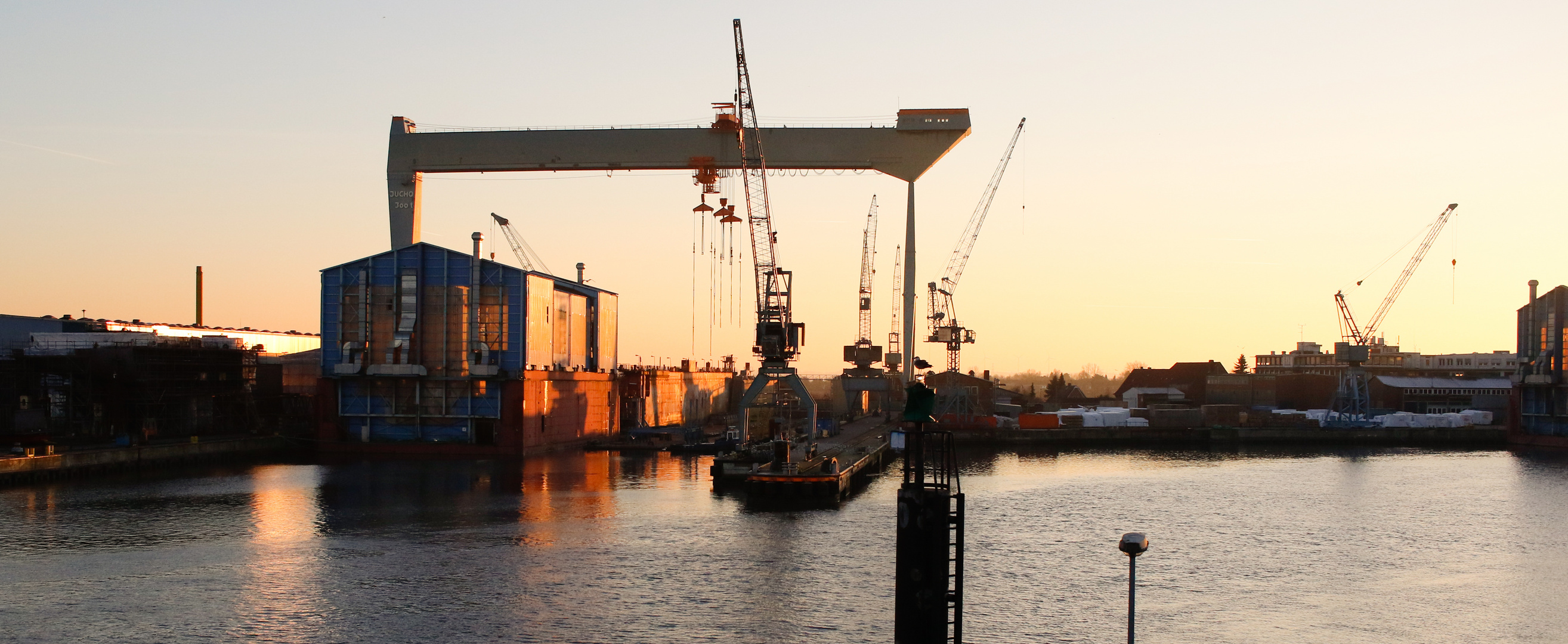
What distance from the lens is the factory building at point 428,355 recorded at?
6012cm

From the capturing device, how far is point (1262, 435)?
9294cm

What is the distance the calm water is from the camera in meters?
24.5

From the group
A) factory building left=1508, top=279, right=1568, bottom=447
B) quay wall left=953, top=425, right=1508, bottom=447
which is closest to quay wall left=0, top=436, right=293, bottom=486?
quay wall left=953, top=425, right=1508, bottom=447

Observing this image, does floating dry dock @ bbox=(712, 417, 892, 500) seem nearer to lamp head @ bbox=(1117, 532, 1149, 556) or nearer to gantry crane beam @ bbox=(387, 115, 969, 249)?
gantry crane beam @ bbox=(387, 115, 969, 249)

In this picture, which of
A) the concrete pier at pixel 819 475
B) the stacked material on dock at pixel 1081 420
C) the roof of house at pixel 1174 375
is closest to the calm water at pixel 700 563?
the concrete pier at pixel 819 475

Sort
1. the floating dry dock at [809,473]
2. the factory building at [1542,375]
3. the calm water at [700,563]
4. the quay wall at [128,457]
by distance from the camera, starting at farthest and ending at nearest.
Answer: the factory building at [1542,375] → the quay wall at [128,457] → the floating dry dock at [809,473] → the calm water at [700,563]

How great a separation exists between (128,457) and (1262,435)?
3074 inches

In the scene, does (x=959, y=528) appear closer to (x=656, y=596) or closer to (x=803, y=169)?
(x=656, y=596)

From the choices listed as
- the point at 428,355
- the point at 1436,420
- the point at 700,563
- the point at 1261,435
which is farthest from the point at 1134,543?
the point at 1436,420

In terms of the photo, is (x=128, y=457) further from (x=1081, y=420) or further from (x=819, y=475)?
(x=1081, y=420)

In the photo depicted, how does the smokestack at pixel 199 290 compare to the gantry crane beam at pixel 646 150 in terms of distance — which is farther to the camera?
the smokestack at pixel 199 290

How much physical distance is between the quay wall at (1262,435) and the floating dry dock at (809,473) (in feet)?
89.3

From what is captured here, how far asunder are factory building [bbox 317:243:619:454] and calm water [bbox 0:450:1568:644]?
25.7 feet

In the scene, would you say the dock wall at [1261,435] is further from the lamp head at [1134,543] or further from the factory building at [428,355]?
the lamp head at [1134,543]
